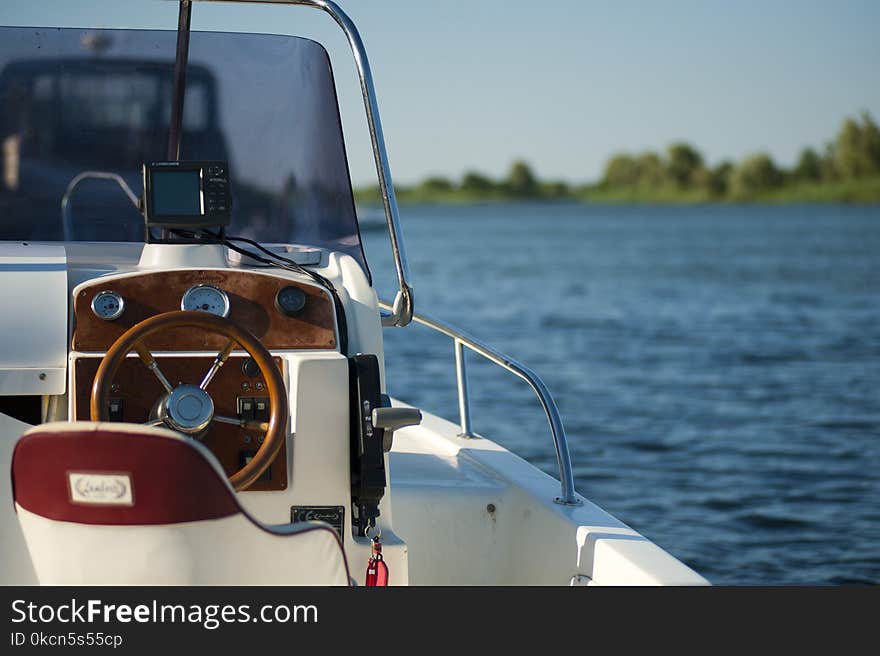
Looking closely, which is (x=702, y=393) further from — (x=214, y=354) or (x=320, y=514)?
(x=214, y=354)

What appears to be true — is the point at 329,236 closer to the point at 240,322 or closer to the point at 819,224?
the point at 240,322

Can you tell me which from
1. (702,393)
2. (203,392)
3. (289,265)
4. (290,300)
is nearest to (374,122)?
(289,265)

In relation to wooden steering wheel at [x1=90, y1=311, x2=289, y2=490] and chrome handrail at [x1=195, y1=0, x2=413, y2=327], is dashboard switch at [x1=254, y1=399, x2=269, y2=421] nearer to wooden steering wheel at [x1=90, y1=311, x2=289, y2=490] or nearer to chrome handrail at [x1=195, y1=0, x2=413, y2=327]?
wooden steering wheel at [x1=90, y1=311, x2=289, y2=490]

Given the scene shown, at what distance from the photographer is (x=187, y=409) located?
111 inches

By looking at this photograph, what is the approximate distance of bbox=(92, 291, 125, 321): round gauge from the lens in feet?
9.64

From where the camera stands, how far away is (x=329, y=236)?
352cm

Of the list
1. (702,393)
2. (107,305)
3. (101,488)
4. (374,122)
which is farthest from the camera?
(702,393)

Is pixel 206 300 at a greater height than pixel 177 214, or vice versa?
pixel 177 214

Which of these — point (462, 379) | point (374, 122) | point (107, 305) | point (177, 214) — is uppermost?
point (374, 122)

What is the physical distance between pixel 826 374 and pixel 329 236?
12.8 metres

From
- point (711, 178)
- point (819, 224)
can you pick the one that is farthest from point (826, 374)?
point (711, 178)

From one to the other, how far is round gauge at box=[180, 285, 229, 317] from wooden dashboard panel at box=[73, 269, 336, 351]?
22 millimetres

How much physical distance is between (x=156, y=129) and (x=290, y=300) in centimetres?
82

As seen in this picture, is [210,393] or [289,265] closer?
[210,393]
